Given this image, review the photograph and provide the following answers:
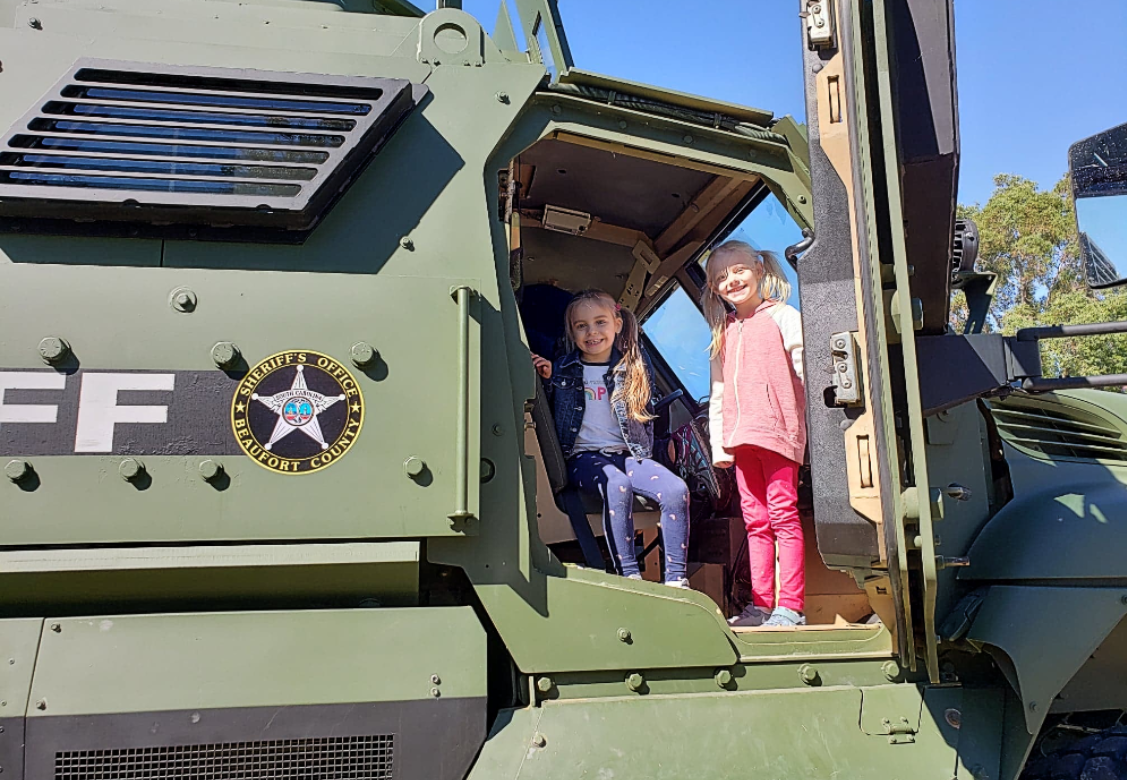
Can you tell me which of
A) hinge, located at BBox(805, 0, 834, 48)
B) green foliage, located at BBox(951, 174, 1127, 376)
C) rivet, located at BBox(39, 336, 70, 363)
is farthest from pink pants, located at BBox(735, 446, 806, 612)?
green foliage, located at BBox(951, 174, 1127, 376)

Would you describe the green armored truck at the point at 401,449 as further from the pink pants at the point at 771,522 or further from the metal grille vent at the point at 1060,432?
the metal grille vent at the point at 1060,432

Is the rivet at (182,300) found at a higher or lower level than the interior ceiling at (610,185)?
lower

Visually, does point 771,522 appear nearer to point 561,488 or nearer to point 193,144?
point 561,488

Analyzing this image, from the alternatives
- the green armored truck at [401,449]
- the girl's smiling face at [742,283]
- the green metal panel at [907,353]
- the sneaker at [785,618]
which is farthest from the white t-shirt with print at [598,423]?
the green metal panel at [907,353]

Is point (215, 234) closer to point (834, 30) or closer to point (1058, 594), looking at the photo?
point (834, 30)

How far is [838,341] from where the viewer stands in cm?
246

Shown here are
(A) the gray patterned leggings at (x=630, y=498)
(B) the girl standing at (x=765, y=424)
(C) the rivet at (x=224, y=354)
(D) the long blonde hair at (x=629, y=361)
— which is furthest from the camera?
(D) the long blonde hair at (x=629, y=361)

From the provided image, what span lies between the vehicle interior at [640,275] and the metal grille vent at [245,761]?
39.0 inches

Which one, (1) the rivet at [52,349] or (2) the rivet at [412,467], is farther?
(2) the rivet at [412,467]

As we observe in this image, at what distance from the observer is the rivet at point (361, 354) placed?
8.06 ft

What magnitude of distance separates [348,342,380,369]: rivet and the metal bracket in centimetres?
128

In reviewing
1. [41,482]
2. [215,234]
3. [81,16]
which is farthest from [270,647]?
[81,16]

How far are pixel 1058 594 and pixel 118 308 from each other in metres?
2.81

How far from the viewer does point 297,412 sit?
2.43 metres
